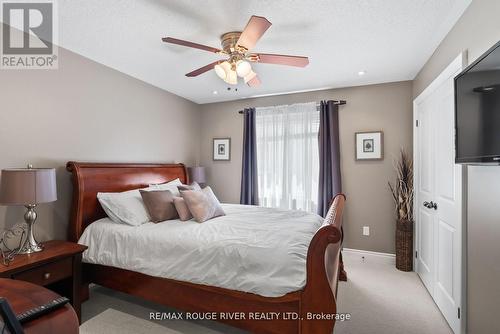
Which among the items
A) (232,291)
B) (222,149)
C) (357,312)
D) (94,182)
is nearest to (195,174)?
(222,149)

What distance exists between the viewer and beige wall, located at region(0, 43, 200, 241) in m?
2.24

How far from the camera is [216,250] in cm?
190

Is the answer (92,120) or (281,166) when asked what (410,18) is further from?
(92,120)

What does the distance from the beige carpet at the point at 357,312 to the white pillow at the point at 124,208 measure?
83 centimetres

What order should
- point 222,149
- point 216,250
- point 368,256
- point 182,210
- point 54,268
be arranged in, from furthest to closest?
point 222,149, point 368,256, point 182,210, point 54,268, point 216,250

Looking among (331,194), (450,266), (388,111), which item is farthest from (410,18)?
(331,194)

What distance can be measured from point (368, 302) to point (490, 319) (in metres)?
1.09

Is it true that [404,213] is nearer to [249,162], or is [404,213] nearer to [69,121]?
[249,162]

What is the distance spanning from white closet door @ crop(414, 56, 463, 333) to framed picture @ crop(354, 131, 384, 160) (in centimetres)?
49

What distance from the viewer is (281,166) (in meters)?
4.21

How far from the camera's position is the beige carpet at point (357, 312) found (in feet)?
6.88

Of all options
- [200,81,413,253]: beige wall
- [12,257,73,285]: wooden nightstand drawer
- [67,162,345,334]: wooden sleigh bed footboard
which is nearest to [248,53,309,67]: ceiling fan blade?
[67,162,345,334]: wooden sleigh bed footboard

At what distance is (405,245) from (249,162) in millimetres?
2590

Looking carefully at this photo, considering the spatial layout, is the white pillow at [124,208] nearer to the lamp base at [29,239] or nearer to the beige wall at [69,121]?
the beige wall at [69,121]
